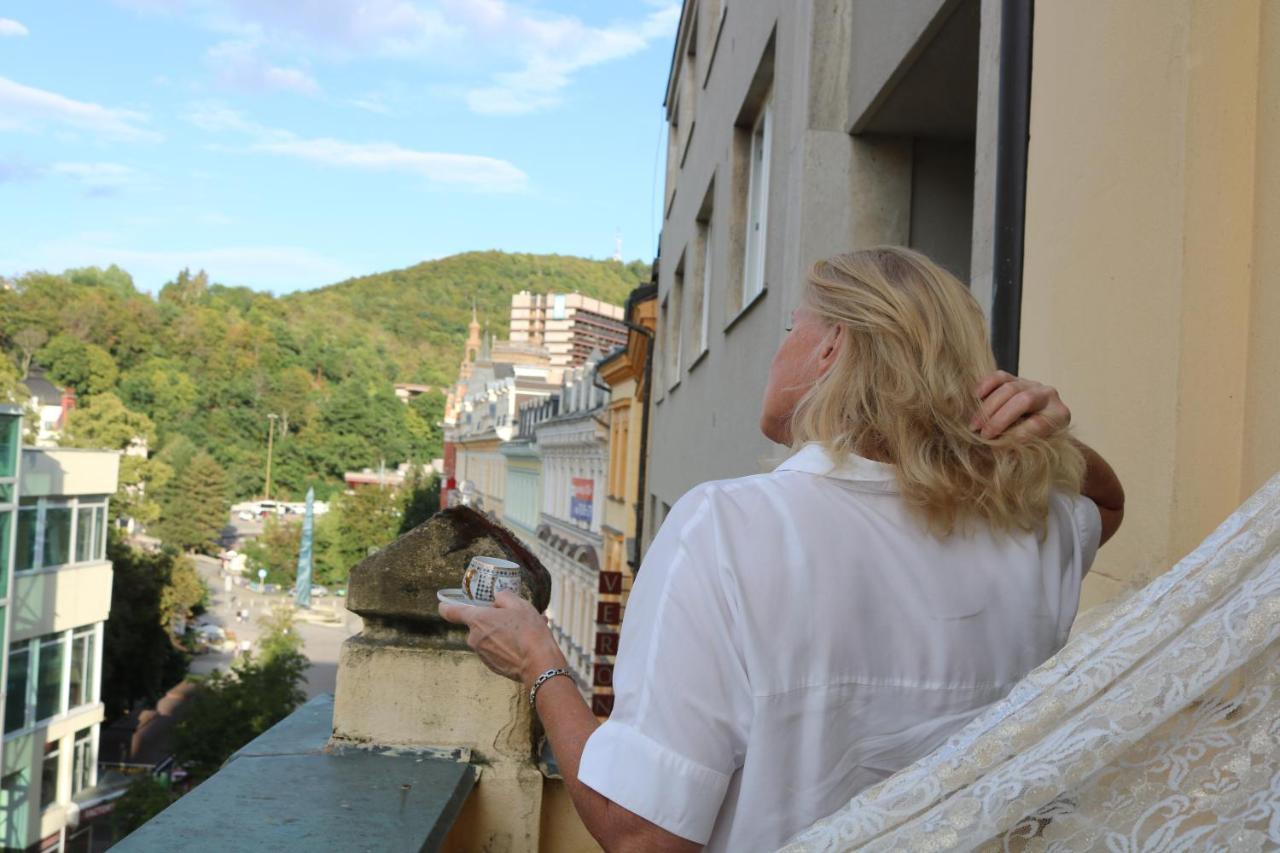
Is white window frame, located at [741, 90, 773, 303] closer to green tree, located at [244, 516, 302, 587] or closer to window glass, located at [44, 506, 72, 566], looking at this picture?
window glass, located at [44, 506, 72, 566]

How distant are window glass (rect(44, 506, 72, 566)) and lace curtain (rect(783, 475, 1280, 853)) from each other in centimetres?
3409

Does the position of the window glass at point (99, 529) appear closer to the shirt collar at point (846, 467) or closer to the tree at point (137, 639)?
the tree at point (137, 639)

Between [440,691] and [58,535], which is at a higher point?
[440,691]

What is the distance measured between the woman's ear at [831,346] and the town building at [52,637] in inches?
1128

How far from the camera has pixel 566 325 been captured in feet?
367

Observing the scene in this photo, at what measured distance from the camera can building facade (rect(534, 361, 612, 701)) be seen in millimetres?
32656

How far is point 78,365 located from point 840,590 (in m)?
131

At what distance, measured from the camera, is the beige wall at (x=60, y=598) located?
30.2 m

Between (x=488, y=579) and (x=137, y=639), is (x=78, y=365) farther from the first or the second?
(x=488, y=579)

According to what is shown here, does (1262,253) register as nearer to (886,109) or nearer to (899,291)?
(899,291)

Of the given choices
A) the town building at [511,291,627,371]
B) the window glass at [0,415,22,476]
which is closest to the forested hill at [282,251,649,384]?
the town building at [511,291,627,371]

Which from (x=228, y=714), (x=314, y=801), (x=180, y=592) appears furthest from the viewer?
(x=180, y=592)

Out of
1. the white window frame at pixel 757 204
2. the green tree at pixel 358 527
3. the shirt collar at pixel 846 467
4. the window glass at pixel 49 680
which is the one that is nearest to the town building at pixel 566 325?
the green tree at pixel 358 527

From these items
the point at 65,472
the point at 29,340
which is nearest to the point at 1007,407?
the point at 65,472
